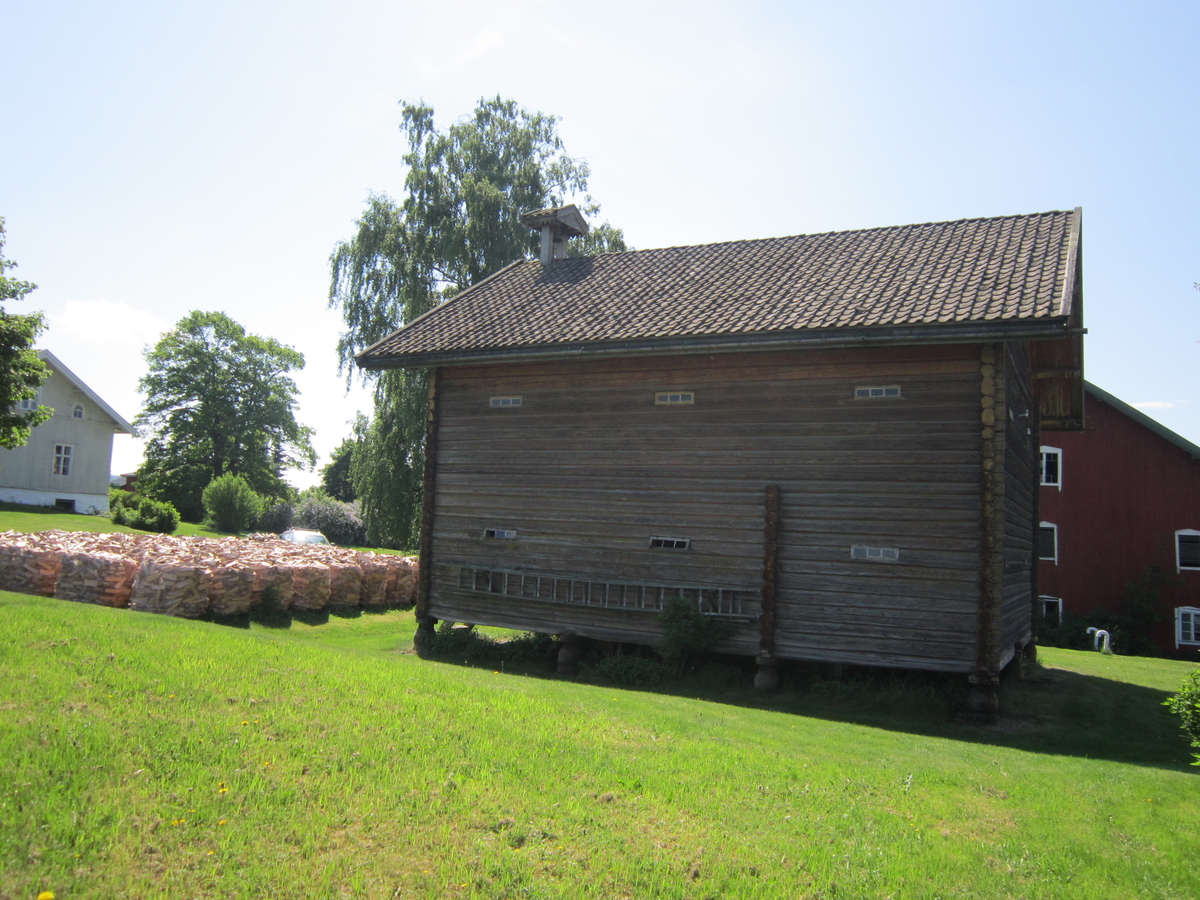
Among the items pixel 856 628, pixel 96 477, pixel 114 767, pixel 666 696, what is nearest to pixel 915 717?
pixel 856 628

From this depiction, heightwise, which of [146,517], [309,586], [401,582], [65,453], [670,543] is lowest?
[401,582]

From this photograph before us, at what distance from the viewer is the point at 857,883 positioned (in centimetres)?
603

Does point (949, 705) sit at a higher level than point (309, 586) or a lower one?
lower

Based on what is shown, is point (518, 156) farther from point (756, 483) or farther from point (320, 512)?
point (320, 512)

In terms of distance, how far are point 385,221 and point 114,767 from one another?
1074 inches

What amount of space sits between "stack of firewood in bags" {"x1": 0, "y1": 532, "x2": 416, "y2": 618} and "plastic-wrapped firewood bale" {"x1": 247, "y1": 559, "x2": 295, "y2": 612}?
0.07 feet

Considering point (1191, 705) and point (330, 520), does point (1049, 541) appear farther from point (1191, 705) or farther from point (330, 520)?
point (330, 520)

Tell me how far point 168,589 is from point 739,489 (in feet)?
35.4

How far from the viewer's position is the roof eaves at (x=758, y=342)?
1236cm

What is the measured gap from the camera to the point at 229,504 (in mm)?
47125

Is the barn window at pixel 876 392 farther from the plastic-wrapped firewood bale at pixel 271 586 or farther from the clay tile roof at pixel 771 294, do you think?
the plastic-wrapped firewood bale at pixel 271 586

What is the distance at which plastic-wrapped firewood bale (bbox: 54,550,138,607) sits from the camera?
16.8m

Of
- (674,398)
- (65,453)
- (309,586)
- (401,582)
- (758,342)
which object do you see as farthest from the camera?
(65,453)

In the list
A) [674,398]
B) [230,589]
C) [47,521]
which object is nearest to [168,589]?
[230,589]
